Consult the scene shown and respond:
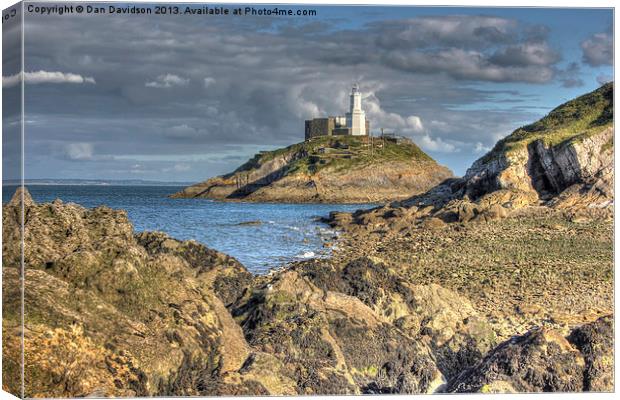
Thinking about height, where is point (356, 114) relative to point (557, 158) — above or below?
above

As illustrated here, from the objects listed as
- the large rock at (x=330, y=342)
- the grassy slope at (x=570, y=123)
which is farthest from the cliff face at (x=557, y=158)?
the large rock at (x=330, y=342)

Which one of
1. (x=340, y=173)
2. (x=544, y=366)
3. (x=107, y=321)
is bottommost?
(x=544, y=366)

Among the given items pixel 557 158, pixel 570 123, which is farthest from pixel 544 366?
pixel 557 158

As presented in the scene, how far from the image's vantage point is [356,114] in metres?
9.30

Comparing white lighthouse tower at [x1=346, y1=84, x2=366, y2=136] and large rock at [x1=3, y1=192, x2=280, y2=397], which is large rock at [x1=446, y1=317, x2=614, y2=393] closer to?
large rock at [x1=3, y1=192, x2=280, y2=397]

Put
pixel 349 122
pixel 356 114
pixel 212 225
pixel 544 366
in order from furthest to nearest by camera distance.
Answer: pixel 212 225, pixel 349 122, pixel 356 114, pixel 544 366

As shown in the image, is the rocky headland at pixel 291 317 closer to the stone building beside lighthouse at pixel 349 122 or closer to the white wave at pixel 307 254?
the white wave at pixel 307 254

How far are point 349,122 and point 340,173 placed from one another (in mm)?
9956

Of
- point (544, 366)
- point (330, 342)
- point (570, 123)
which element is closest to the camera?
point (544, 366)

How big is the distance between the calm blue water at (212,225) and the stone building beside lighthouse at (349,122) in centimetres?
151

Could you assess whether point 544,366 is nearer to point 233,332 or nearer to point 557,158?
point 233,332

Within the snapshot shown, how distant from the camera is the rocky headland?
18.4 feet

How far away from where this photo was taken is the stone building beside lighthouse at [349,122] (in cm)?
911

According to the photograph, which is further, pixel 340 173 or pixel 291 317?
pixel 340 173
